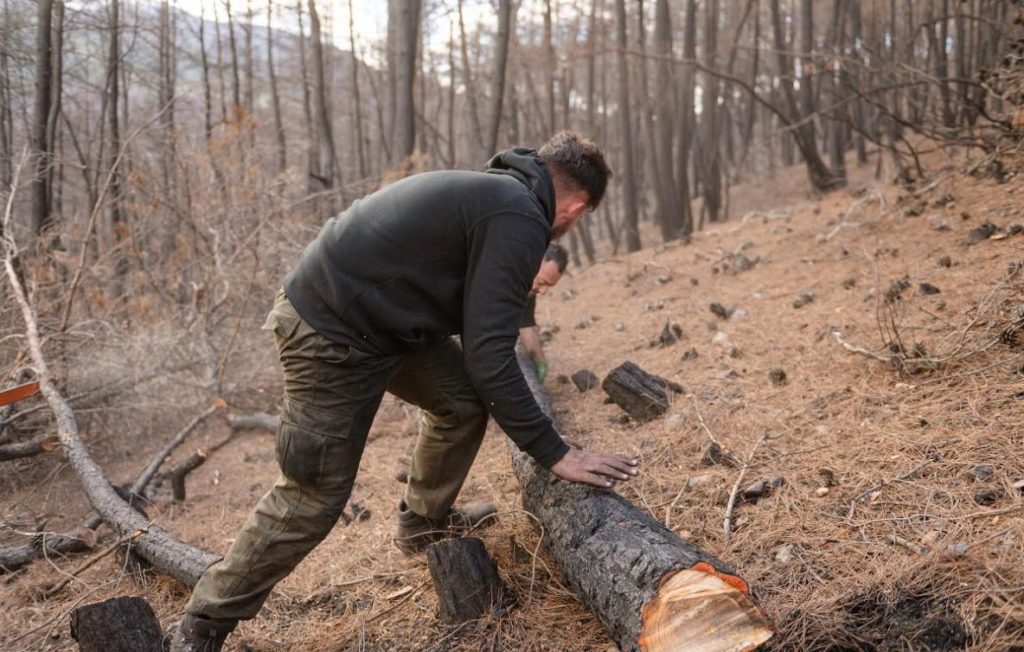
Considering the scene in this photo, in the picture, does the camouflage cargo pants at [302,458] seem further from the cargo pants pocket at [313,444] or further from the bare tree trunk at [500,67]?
the bare tree trunk at [500,67]

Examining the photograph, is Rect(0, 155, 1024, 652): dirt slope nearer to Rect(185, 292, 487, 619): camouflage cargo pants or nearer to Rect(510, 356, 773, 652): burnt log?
Rect(510, 356, 773, 652): burnt log

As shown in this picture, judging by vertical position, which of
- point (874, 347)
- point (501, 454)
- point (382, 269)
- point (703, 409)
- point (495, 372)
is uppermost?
point (382, 269)

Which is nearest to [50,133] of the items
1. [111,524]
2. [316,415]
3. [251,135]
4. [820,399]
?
[251,135]

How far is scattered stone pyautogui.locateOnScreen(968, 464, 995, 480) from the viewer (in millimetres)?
2513

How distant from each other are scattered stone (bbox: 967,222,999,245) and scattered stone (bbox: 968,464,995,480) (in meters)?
3.34

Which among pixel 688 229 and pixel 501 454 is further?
pixel 688 229

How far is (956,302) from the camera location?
4.21 metres

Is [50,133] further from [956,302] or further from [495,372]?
[956,302]

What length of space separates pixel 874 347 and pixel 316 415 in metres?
3.22

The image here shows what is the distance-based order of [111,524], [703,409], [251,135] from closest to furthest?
[111,524]
[703,409]
[251,135]

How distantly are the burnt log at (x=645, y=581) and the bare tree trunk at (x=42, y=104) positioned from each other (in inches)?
255

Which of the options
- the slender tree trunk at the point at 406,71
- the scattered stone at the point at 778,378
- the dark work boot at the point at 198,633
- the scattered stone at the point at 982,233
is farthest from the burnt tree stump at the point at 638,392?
the slender tree trunk at the point at 406,71

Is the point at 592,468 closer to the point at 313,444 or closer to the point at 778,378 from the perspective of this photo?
the point at 313,444

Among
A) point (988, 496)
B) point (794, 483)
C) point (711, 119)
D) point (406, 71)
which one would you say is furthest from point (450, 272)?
point (711, 119)
